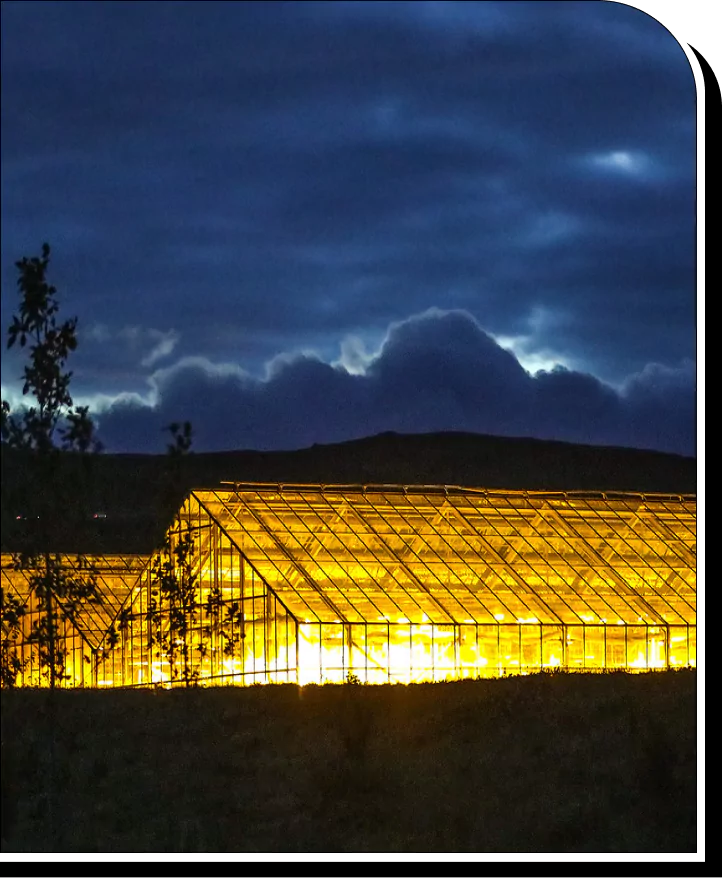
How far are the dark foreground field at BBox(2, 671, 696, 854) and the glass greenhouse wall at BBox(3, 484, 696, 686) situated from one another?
5.47 meters

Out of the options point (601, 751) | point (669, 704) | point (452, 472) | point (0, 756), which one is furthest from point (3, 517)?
point (452, 472)

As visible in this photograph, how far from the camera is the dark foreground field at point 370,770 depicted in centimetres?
1742

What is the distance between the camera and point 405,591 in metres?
32.2

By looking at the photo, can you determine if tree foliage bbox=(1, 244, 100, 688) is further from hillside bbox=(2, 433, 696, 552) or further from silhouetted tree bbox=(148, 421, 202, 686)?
hillside bbox=(2, 433, 696, 552)

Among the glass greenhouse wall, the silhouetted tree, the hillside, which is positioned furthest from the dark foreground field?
the hillside

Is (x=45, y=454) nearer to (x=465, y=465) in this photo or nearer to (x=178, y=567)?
(x=178, y=567)

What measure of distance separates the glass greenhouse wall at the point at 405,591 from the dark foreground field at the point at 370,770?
5.47m

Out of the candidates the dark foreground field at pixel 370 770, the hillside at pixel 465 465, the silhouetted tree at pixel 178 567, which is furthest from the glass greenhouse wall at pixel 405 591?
the hillside at pixel 465 465

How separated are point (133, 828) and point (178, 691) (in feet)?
25.1

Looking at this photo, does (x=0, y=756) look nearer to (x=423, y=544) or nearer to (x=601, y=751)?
(x=601, y=751)

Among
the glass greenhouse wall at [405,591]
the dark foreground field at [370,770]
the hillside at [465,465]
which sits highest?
the hillside at [465,465]

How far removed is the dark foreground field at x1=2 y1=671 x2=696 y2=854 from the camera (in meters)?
17.4

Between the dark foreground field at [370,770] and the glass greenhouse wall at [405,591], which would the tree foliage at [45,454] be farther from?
the glass greenhouse wall at [405,591]

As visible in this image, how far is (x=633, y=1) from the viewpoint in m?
7.21
